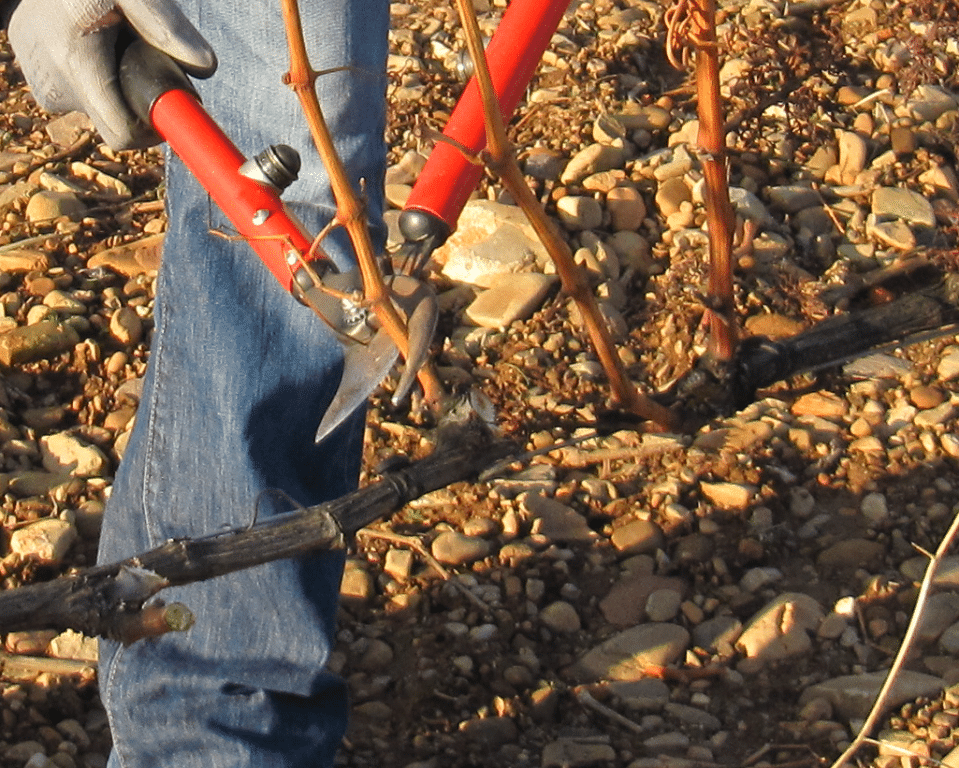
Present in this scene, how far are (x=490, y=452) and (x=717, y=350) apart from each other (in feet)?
1.43

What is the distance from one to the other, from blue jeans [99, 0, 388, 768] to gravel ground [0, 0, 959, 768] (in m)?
0.24

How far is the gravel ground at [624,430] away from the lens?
2.05 metres

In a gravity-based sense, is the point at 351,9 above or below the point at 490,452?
above

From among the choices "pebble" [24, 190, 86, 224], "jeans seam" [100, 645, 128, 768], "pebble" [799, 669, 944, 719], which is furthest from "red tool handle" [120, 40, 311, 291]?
"pebble" [24, 190, 86, 224]

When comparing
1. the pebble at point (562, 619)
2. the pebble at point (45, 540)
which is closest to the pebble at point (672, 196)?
the pebble at point (562, 619)

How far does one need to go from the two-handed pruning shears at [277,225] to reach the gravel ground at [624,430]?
0.59 feet

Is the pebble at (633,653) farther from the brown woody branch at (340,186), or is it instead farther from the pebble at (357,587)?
the brown woody branch at (340,186)

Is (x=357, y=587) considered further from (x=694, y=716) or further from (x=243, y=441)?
(x=694, y=716)

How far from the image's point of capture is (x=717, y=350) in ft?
6.39

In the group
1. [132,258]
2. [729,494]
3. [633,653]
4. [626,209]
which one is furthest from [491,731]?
[132,258]

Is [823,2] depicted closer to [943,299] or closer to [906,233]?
[906,233]

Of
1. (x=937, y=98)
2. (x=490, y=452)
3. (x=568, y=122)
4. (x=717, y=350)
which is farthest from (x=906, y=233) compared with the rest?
(x=490, y=452)

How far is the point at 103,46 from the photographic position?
1.68 meters

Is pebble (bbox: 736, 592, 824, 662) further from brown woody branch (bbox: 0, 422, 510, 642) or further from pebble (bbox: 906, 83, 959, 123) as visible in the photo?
pebble (bbox: 906, 83, 959, 123)
